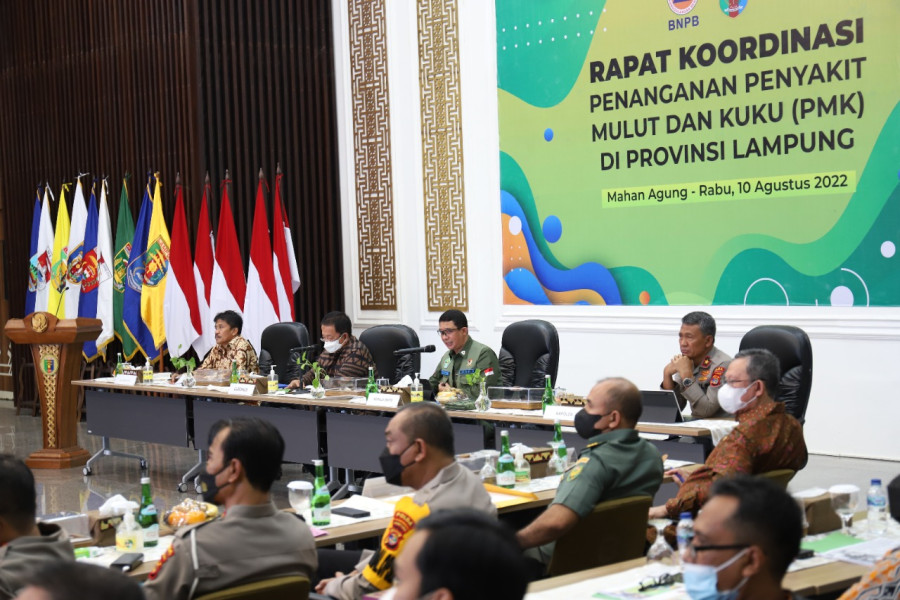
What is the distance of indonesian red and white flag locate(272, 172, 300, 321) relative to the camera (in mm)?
10023

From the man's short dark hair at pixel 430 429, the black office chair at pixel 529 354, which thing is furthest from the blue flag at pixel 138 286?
the man's short dark hair at pixel 430 429

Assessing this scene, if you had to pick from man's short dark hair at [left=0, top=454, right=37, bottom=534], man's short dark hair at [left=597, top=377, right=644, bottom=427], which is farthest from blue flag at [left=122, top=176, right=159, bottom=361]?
man's short dark hair at [left=0, top=454, right=37, bottom=534]

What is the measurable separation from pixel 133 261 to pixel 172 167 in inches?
37.4

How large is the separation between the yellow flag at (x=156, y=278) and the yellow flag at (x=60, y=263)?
118 centimetres

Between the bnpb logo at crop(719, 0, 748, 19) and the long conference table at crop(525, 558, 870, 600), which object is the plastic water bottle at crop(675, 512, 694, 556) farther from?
the bnpb logo at crop(719, 0, 748, 19)

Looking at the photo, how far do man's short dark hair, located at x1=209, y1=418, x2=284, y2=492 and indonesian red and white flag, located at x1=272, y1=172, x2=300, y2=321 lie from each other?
6.97 metres

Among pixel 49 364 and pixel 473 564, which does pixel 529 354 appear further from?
pixel 473 564

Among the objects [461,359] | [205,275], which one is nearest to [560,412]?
[461,359]

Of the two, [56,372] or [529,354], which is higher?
[529,354]

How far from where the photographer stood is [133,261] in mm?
10273

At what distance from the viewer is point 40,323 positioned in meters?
8.60

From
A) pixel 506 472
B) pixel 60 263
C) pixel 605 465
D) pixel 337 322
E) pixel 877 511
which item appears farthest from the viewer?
pixel 60 263

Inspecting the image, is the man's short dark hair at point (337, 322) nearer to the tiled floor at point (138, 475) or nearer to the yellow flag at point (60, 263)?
the tiled floor at point (138, 475)

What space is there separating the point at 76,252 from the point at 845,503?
29.2 ft
